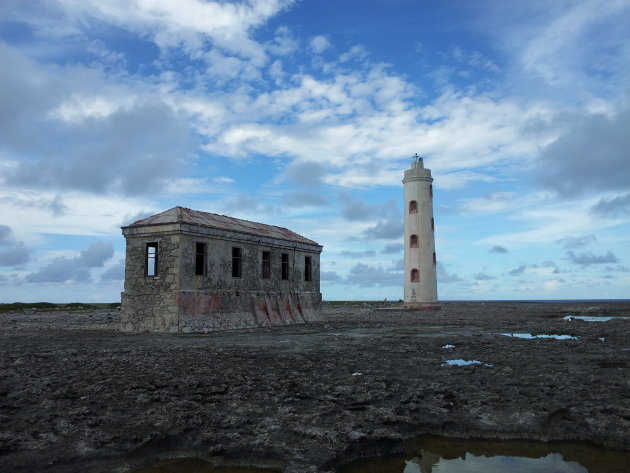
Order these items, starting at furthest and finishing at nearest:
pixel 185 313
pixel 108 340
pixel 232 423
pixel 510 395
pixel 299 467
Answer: pixel 185 313 → pixel 108 340 → pixel 510 395 → pixel 232 423 → pixel 299 467

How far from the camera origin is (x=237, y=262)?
A: 829 inches

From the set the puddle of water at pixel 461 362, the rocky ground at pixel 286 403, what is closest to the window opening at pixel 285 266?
the rocky ground at pixel 286 403

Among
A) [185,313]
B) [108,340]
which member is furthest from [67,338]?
[185,313]

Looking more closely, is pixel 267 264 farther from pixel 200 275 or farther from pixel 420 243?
pixel 420 243

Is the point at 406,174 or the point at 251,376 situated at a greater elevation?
the point at 406,174

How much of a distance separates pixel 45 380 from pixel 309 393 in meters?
4.54

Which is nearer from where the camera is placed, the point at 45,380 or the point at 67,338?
the point at 45,380

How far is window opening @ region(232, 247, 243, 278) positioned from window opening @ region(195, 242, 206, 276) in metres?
1.73

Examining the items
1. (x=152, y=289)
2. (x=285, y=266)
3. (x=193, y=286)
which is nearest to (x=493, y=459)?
(x=193, y=286)

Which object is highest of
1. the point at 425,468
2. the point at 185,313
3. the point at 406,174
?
the point at 406,174

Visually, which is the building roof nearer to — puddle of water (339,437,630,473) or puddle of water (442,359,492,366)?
puddle of water (442,359,492,366)

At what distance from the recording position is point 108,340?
1514cm

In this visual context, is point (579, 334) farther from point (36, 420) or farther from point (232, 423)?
point (36, 420)

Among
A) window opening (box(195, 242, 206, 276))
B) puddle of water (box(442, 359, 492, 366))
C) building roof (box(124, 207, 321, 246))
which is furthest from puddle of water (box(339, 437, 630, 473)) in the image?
window opening (box(195, 242, 206, 276))
